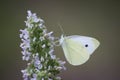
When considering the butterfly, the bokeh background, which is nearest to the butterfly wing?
the butterfly

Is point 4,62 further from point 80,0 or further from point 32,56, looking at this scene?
point 32,56

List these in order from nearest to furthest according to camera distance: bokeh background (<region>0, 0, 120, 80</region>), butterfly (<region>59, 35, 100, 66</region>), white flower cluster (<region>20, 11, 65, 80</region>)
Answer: white flower cluster (<region>20, 11, 65, 80</region>) → butterfly (<region>59, 35, 100, 66</region>) → bokeh background (<region>0, 0, 120, 80</region>)

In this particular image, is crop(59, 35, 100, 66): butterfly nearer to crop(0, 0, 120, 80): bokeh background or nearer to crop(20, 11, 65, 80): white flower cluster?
crop(20, 11, 65, 80): white flower cluster

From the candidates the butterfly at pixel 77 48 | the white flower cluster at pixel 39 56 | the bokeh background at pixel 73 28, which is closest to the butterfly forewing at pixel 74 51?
the butterfly at pixel 77 48

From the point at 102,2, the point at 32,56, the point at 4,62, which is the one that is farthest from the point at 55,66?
the point at 102,2

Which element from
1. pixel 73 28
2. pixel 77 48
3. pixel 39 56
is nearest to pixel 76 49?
pixel 77 48

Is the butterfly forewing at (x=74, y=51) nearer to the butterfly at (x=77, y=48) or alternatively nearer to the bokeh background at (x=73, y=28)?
the butterfly at (x=77, y=48)

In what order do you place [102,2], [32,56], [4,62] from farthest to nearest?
[102,2], [4,62], [32,56]
